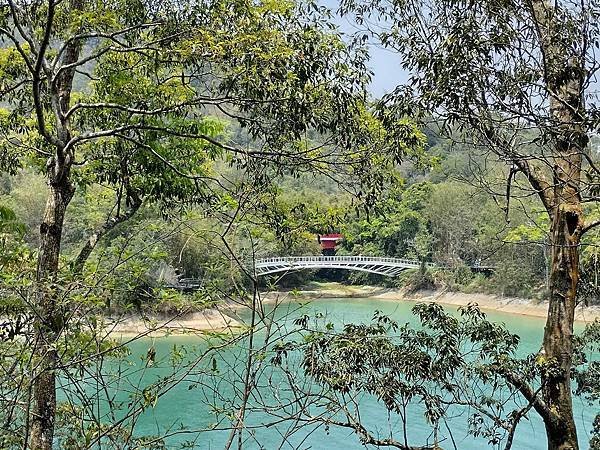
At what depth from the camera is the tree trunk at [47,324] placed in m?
1.99

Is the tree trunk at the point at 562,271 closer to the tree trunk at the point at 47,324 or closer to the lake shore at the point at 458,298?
the tree trunk at the point at 47,324

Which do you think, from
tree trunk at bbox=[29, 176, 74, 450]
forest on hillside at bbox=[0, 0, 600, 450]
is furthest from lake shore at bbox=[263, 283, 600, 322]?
tree trunk at bbox=[29, 176, 74, 450]

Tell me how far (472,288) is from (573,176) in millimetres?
18745

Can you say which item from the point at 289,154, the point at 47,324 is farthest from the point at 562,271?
the point at 47,324

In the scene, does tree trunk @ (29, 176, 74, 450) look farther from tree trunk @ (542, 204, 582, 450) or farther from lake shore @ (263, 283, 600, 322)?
lake shore @ (263, 283, 600, 322)

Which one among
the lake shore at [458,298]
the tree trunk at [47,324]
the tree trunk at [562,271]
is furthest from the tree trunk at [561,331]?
the lake shore at [458,298]

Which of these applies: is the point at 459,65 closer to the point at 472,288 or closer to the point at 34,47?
the point at 34,47

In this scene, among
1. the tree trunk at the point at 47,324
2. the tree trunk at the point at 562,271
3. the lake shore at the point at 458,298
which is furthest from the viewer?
the lake shore at the point at 458,298

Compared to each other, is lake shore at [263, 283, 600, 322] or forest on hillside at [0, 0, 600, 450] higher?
forest on hillside at [0, 0, 600, 450]

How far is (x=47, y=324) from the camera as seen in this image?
6.68 ft

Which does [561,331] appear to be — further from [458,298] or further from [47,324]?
[458,298]

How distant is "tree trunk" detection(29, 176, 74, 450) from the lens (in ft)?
6.52

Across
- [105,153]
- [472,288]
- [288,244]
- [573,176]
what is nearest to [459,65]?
[573,176]

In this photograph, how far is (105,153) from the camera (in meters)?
3.87
